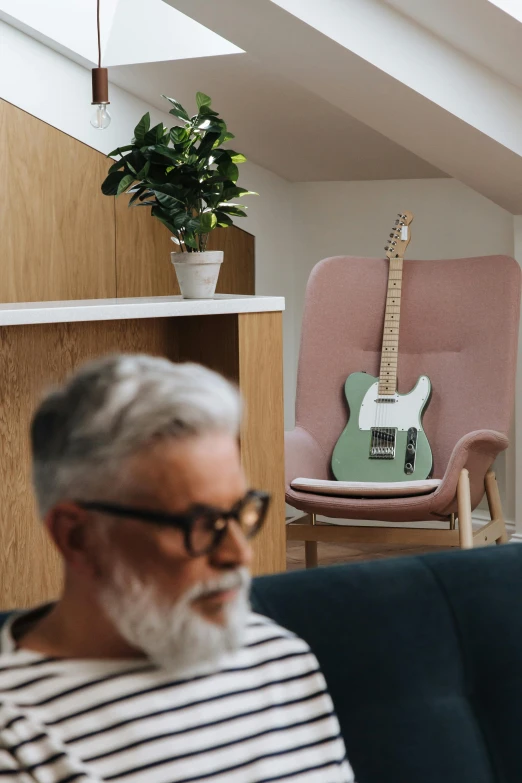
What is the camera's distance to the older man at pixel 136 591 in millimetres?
684

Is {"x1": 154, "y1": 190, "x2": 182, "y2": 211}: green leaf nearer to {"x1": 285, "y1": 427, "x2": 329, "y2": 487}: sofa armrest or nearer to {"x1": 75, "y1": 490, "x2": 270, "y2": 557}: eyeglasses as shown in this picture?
{"x1": 285, "y1": 427, "x2": 329, "y2": 487}: sofa armrest

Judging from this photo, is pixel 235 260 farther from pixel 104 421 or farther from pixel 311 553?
pixel 104 421

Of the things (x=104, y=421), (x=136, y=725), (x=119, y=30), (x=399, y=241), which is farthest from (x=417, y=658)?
(x=119, y=30)

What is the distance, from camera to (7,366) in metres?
2.57

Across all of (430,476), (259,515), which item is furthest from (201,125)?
(259,515)

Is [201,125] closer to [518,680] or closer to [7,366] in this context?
[7,366]

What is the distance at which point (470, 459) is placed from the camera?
2963 millimetres

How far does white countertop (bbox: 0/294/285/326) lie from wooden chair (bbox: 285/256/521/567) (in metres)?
0.64

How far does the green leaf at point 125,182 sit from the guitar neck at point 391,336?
1102mm

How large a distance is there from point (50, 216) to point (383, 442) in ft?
5.02

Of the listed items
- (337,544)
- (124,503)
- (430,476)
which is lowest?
(337,544)

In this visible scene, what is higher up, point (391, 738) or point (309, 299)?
point (309, 299)

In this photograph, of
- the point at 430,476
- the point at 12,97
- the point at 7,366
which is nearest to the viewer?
the point at 7,366

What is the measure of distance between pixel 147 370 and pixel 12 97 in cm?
325
